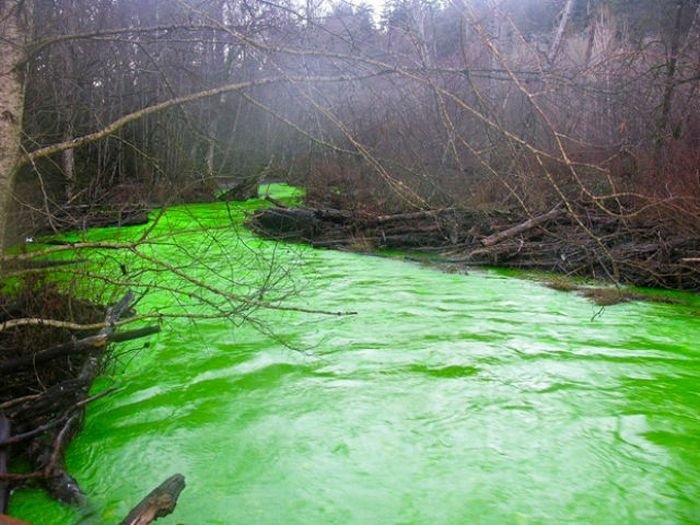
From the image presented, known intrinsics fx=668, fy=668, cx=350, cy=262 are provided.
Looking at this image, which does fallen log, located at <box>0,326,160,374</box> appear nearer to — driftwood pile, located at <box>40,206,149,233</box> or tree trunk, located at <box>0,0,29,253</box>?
driftwood pile, located at <box>40,206,149,233</box>

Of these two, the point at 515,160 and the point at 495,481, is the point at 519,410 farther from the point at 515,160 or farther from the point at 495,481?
the point at 515,160

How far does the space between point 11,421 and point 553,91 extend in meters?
2.77

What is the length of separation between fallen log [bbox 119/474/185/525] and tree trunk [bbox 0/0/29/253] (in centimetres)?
123

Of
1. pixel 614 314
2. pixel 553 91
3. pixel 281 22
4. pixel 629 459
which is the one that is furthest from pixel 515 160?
pixel 614 314

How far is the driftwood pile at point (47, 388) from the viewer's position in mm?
2822

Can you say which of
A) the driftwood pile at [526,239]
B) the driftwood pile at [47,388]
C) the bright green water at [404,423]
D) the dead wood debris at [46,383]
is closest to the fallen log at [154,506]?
the driftwood pile at [47,388]

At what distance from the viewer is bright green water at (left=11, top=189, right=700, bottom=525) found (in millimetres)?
2844

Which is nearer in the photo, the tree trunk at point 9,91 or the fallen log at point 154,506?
the fallen log at point 154,506

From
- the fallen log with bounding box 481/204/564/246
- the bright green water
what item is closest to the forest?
the bright green water

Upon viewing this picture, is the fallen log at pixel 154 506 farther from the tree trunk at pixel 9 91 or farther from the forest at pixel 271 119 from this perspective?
the tree trunk at pixel 9 91

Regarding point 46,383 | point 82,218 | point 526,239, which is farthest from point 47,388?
point 526,239

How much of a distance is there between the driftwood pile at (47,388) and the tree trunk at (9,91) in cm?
60

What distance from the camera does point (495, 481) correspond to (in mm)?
3012

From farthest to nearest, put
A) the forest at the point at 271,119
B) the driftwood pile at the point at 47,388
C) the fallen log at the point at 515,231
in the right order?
1. the fallen log at the point at 515,231
2. the driftwood pile at the point at 47,388
3. the forest at the point at 271,119
